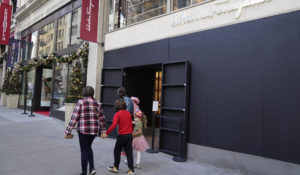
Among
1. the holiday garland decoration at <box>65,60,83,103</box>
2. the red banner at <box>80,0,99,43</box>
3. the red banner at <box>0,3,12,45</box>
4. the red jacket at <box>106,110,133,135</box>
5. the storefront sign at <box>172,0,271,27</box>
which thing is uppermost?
the red banner at <box>0,3,12,45</box>

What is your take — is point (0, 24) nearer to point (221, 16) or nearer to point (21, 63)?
point (21, 63)

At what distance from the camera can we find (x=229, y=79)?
5250mm

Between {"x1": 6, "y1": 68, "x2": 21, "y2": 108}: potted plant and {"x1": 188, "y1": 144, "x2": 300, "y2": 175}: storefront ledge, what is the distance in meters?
16.0

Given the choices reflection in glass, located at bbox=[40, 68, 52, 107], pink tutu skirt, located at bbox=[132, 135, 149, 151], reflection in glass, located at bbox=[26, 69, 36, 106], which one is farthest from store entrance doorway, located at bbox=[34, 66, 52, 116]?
pink tutu skirt, located at bbox=[132, 135, 149, 151]

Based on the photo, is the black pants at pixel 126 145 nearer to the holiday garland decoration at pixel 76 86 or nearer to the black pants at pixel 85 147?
the black pants at pixel 85 147

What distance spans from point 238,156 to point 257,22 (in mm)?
3032

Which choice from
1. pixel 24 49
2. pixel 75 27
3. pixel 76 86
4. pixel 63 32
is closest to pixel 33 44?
pixel 24 49

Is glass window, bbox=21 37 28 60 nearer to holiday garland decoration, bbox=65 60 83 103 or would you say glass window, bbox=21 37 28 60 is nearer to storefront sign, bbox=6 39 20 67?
storefront sign, bbox=6 39 20 67

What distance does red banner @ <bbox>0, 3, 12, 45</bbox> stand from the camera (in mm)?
17375

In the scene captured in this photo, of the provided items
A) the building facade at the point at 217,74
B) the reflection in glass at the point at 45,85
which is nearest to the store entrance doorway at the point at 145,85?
the building facade at the point at 217,74

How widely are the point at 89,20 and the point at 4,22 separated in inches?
496

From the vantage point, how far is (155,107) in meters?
6.46

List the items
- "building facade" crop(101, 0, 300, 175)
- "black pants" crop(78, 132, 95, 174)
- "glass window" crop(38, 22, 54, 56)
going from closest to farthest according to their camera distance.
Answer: "black pants" crop(78, 132, 95, 174) → "building facade" crop(101, 0, 300, 175) → "glass window" crop(38, 22, 54, 56)

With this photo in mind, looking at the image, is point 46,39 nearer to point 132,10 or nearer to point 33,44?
point 33,44
